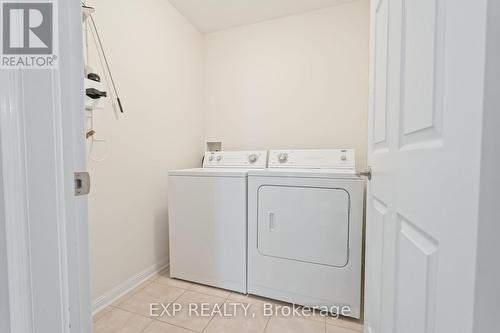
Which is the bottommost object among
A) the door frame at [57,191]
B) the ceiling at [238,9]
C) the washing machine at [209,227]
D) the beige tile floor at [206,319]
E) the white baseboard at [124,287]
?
the beige tile floor at [206,319]

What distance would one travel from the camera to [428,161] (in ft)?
1.61

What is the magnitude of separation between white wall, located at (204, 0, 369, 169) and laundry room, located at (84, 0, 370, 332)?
0.03ft

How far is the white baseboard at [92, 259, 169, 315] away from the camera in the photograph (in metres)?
1.49

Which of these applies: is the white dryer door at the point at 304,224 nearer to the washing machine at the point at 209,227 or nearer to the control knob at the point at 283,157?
the washing machine at the point at 209,227

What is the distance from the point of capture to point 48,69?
48 cm

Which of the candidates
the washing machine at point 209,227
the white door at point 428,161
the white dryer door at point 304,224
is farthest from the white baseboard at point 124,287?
the white door at point 428,161

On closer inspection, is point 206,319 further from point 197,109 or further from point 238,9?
point 238,9

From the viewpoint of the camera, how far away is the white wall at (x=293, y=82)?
6.73 ft

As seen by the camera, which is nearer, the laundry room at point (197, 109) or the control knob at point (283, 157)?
the laundry room at point (197, 109)

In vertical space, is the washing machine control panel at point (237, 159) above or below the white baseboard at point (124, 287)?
above

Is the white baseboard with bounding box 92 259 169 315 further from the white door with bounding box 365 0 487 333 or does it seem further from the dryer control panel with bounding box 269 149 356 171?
the white door with bounding box 365 0 487 333

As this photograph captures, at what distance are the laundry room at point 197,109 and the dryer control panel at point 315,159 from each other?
3cm

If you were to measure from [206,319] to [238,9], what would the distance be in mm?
2606

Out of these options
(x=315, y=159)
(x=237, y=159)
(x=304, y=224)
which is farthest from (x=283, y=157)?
(x=304, y=224)
